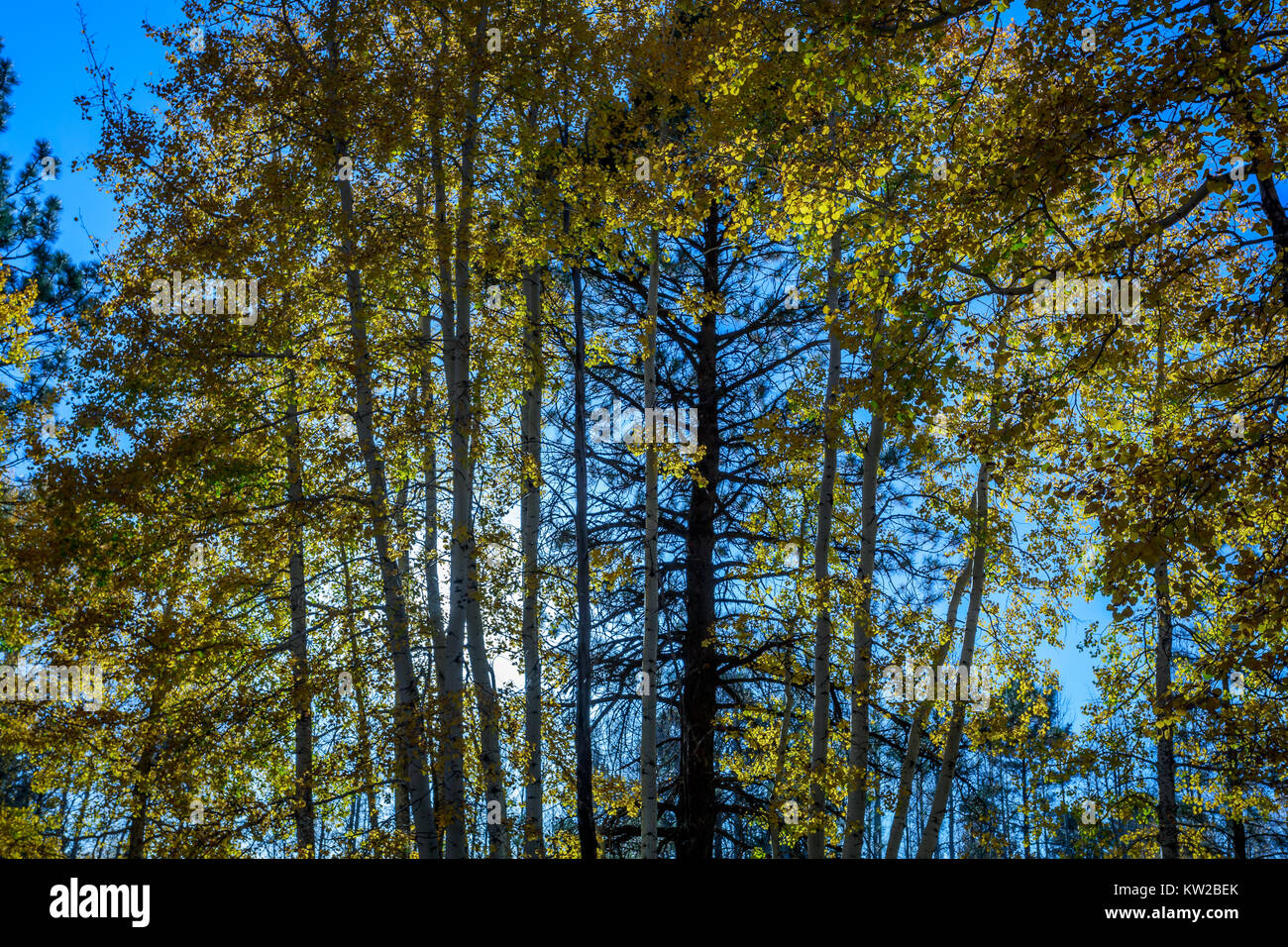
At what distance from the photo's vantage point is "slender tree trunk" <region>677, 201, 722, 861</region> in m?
11.0

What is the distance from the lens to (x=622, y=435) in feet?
42.8

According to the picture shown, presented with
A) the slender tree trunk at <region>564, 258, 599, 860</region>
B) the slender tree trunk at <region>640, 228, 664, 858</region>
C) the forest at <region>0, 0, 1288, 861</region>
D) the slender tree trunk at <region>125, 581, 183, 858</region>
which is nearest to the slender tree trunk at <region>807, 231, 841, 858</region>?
the forest at <region>0, 0, 1288, 861</region>

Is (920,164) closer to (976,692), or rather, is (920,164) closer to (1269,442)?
(1269,442)

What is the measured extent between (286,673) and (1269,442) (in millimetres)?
8960

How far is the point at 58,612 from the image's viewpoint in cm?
816

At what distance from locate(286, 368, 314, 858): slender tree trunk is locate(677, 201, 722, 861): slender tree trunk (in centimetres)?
439

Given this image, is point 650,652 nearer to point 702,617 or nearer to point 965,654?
point 702,617

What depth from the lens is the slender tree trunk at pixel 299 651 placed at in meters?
7.64

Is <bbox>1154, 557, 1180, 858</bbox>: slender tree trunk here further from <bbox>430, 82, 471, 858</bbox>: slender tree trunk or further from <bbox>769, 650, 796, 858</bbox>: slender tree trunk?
<bbox>430, 82, 471, 858</bbox>: slender tree trunk

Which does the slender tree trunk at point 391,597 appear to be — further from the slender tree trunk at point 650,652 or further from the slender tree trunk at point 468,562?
the slender tree trunk at point 650,652

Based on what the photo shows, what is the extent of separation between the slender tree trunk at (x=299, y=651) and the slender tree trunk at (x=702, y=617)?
4388 mm

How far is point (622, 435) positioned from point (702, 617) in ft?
10.0

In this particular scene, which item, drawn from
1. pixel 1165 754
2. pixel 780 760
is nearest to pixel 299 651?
pixel 780 760

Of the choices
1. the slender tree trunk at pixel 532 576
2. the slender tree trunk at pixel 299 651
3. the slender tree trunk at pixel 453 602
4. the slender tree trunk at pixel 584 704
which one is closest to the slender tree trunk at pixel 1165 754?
the slender tree trunk at pixel 584 704
